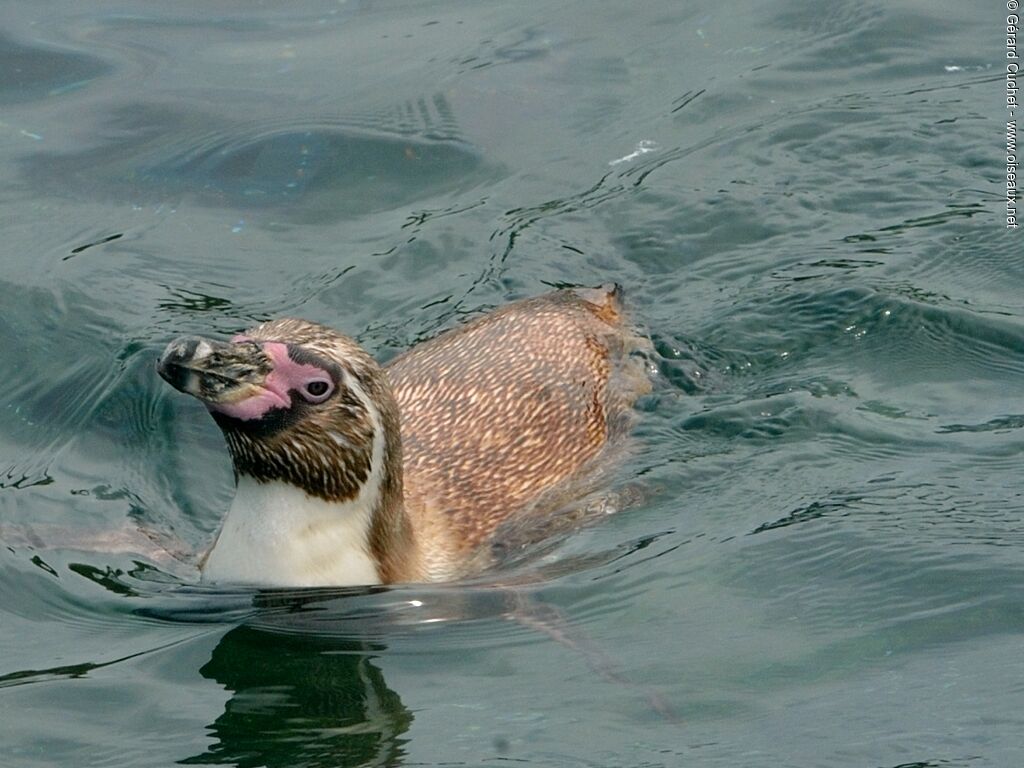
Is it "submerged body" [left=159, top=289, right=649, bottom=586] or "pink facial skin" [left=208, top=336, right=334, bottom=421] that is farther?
"submerged body" [left=159, top=289, right=649, bottom=586]

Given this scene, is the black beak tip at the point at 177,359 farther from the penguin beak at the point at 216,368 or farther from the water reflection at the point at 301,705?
the water reflection at the point at 301,705

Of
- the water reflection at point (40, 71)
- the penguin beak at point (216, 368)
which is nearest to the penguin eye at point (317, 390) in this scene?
the penguin beak at point (216, 368)

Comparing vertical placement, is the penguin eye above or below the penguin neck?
above

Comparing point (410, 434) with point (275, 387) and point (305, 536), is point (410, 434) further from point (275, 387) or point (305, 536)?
point (275, 387)

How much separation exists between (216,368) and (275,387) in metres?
0.34

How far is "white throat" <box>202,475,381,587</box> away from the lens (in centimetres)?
866

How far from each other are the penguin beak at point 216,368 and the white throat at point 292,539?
2.00ft

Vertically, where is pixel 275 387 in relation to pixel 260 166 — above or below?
above

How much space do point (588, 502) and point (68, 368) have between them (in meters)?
3.60

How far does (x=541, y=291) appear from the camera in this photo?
12570mm

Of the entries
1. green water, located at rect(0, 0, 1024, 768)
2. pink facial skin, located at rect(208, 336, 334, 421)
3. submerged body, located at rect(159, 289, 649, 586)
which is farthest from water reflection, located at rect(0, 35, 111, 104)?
pink facial skin, located at rect(208, 336, 334, 421)

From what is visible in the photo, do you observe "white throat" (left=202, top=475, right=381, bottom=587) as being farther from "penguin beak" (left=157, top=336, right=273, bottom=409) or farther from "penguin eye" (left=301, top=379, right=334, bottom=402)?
"penguin beak" (left=157, top=336, right=273, bottom=409)

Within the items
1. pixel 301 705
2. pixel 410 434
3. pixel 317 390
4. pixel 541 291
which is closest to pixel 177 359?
pixel 317 390

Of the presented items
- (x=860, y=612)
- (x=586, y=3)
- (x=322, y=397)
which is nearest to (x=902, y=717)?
(x=860, y=612)
